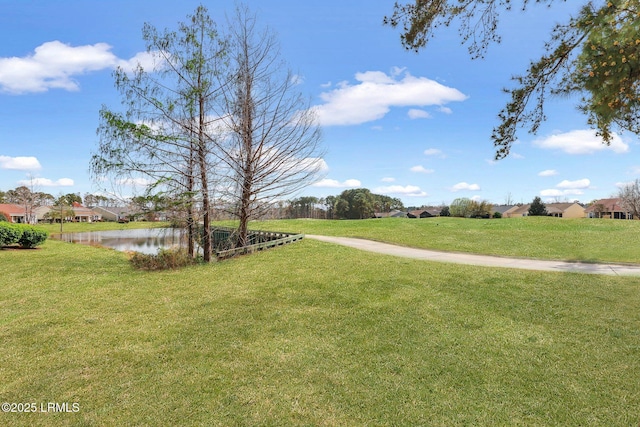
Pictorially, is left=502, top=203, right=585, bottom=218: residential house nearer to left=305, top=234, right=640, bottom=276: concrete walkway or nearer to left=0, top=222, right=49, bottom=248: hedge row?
left=305, top=234, right=640, bottom=276: concrete walkway

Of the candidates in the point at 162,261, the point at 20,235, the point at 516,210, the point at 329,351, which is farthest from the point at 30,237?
the point at 516,210

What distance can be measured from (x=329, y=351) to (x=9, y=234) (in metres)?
16.9

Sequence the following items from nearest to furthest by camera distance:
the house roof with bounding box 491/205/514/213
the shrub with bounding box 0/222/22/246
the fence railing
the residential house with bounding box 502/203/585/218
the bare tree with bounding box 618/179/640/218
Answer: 1. the fence railing
2. the shrub with bounding box 0/222/22/246
3. the bare tree with bounding box 618/179/640/218
4. the residential house with bounding box 502/203/585/218
5. the house roof with bounding box 491/205/514/213

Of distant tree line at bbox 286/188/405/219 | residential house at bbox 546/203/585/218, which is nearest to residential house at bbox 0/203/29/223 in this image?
distant tree line at bbox 286/188/405/219

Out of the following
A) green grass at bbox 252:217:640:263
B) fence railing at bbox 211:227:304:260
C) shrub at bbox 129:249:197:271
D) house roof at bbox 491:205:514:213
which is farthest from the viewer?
house roof at bbox 491:205:514:213

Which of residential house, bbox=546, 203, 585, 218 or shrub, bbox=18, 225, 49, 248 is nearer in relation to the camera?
shrub, bbox=18, 225, 49, 248

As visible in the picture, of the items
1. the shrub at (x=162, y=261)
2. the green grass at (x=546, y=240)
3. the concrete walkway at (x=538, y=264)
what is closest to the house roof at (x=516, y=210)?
the green grass at (x=546, y=240)

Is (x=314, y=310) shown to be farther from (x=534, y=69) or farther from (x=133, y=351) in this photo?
(x=534, y=69)

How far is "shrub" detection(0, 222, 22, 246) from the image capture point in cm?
1404

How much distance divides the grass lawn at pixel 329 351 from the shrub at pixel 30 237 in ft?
32.7

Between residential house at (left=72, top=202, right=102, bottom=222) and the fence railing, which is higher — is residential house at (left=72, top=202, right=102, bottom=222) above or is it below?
above

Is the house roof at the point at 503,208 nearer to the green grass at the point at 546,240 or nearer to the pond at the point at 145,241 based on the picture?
the green grass at the point at 546,240

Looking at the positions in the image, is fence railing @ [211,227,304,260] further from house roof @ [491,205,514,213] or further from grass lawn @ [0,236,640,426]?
house roof @ [491,205,514,213]

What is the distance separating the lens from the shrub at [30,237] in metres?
14.8
